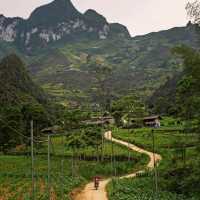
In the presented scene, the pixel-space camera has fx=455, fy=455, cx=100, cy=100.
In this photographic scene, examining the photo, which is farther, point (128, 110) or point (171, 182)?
point (128, 110)

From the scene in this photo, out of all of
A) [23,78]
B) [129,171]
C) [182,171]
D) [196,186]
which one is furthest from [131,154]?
[23,78]

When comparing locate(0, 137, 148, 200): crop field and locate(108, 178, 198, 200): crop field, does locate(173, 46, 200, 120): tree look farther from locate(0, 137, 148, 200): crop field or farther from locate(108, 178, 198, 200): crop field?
locate(0, 137, 148, 200): crop field

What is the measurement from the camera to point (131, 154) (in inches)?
2445

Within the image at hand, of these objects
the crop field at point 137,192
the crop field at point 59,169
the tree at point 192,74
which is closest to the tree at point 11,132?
the crop field at point 59,169

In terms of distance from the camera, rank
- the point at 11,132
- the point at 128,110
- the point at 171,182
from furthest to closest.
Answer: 1. the point at 128,110
2. the point at 11,132
3. the point at 171,182

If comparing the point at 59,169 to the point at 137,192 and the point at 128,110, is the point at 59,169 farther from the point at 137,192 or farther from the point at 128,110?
the point at 128,110

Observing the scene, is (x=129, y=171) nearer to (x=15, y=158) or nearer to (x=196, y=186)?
(x=15, y=158)

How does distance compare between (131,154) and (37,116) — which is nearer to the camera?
(131,154)

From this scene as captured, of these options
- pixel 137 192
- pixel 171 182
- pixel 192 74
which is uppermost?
pixel 192 74

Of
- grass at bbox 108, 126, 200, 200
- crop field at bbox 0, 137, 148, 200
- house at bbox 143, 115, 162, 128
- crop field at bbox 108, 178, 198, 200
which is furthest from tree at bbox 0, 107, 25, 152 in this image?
house at bbox 143, 115, 162, 128

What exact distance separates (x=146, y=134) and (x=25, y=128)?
20295 mm

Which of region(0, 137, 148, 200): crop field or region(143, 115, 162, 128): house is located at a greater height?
region(143, 115, 162, 128): house

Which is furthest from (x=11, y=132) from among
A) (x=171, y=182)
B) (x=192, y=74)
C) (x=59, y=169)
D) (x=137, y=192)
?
(x=192, y=74)

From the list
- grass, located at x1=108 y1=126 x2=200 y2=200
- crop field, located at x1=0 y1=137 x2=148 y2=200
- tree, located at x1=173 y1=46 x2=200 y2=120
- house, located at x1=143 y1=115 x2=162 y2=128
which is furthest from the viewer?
house, located at x1=143 y1=115 x2=162 y2=128
